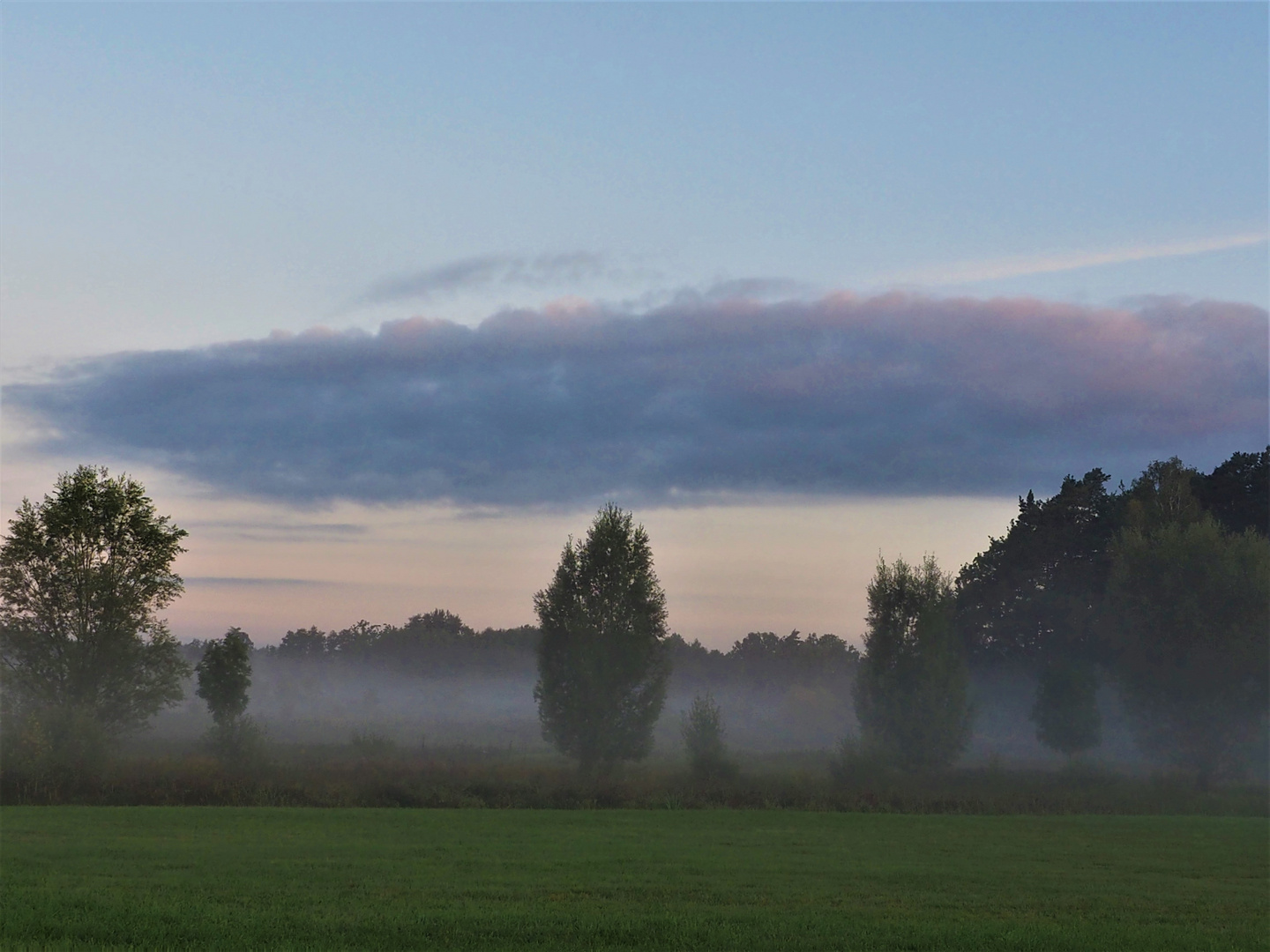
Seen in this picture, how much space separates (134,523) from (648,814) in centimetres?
2974

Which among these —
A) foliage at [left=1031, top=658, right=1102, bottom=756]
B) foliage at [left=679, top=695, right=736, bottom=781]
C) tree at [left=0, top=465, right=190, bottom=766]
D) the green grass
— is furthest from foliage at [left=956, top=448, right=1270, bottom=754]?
tree at [left=0, top=465, right=190, bottom=766]

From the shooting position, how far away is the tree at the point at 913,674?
59.8 meters

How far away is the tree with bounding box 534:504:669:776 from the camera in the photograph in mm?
53938

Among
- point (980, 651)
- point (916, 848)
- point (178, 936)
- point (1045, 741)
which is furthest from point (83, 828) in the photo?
point (980, 651)

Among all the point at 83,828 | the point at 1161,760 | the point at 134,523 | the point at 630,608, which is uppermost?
the point at 134,523

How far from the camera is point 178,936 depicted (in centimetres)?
1550

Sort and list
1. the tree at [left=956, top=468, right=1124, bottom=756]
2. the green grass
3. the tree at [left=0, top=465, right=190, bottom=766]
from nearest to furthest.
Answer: the green grass < the tree at [left=0, top=465, right=190, bottom=766] < the tree at [left=956, top=468, right=1124, bottom=756]

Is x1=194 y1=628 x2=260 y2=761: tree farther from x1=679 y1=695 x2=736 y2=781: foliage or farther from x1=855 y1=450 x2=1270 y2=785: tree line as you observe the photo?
x1=855 y1=450 x2=1270 y2=785: tree line

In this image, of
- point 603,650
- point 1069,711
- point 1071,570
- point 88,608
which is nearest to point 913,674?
point 1069,711

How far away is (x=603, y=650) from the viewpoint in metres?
54.9

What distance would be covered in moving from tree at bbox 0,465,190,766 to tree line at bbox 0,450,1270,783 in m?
0.08

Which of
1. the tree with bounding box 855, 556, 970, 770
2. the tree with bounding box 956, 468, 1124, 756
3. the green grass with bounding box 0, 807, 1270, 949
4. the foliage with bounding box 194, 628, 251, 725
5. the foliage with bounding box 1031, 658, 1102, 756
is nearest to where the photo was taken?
the green grass with bounding box 0, 807, 1270, 949

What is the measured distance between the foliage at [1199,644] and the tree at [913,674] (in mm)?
11710

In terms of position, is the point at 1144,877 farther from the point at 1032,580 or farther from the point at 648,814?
the point at 1032,580
